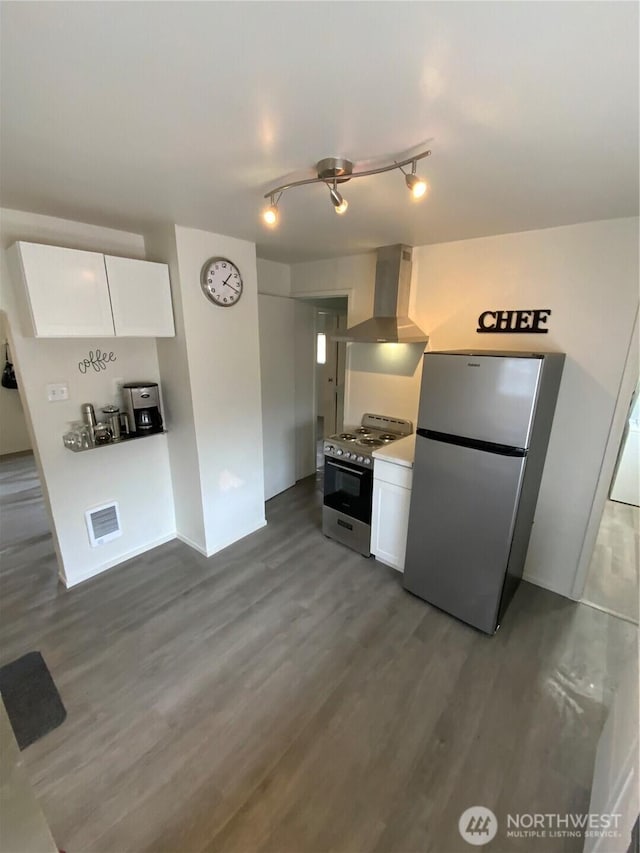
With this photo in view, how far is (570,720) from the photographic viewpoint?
176cm

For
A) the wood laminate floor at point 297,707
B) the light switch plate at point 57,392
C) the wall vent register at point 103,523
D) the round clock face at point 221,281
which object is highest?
the round clock face at point 221,281

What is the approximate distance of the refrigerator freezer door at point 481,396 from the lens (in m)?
1.86

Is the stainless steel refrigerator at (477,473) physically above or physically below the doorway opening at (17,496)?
above

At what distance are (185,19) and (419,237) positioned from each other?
7.08 feet

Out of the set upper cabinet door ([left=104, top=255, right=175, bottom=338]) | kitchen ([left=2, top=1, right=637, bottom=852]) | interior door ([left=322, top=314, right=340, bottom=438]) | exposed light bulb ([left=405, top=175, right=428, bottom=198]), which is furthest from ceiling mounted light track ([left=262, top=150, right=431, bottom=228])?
interior door ([left=322, top=314, right=340, bottom=438])

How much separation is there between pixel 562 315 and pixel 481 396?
945 mm

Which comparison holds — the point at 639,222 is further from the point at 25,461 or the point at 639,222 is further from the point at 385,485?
the point at 25,461

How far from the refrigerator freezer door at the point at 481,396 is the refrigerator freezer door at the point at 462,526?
0.13 meters

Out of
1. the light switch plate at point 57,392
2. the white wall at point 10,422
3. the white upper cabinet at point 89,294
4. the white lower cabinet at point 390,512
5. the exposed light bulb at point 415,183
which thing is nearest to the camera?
the exposed light bulb at point 415,183

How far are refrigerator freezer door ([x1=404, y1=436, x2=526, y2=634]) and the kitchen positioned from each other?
75cm

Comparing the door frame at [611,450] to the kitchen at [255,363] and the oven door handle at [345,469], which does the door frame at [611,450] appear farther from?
the oven door handle at [345,469]

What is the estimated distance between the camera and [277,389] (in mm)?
3840

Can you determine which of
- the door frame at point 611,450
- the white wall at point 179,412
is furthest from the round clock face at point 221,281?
the door frame at point 611,450

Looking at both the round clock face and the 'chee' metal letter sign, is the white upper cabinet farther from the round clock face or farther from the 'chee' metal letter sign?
the 'chee' metal letter sign
